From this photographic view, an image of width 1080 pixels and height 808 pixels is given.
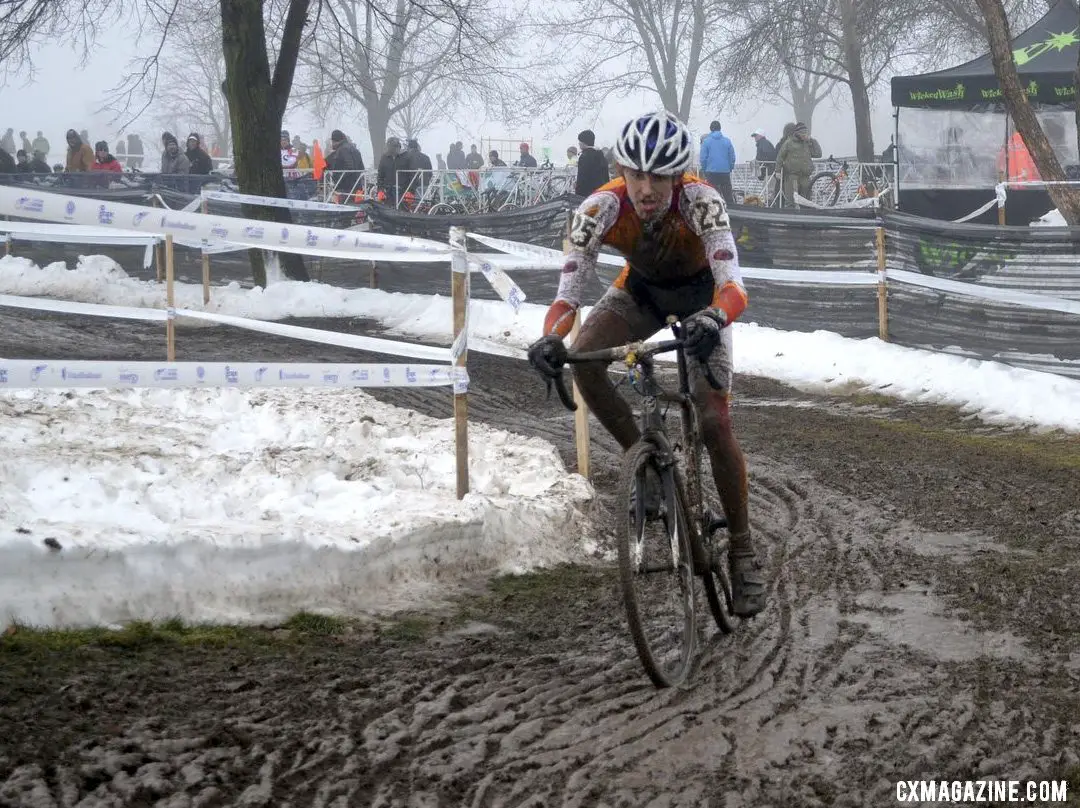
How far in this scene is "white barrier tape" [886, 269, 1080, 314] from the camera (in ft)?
34.6

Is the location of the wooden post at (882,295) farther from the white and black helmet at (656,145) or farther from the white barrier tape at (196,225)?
the white and black helmet at (656,145)

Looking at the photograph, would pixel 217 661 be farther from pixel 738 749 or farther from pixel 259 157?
pixel 259 157

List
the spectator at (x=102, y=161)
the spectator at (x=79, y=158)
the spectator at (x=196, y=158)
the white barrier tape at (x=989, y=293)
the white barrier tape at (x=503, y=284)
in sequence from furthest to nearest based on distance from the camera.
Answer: the spectator at (x=102, y=161) → the spectator at (x=79, y=158) → the spectator at (x=196, y=158) → the white barrier tape at (x=989, y=293) → the white barrier tape at (x=503, y=284)

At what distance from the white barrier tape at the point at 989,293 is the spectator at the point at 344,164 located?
13.7 m

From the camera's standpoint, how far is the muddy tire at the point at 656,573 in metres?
4.20

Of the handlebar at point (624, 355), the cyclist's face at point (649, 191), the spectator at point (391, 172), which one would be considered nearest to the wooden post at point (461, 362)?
the cyclist's face at point (649, 191)

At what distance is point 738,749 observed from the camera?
3.89 meters

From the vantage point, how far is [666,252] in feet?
16.2

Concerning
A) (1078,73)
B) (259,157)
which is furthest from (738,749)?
(259,157)

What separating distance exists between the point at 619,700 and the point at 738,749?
541 mm

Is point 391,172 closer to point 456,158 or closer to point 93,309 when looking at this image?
point 93,309

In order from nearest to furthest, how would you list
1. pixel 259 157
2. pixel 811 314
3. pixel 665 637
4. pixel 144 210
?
pixel 665 637
pixel 144 210
pixel 811 314
pixel 259 157

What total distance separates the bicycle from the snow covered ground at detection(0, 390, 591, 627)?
4.50ft

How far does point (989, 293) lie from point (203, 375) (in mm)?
7704
